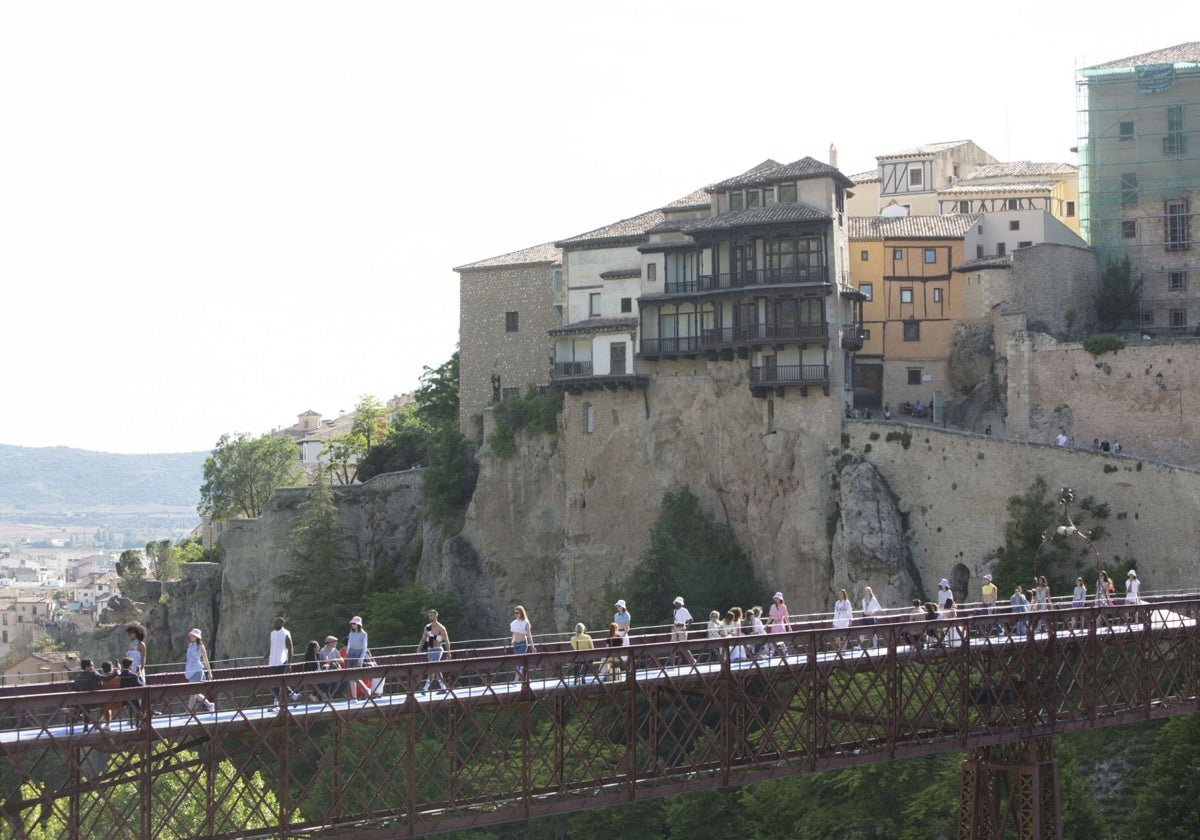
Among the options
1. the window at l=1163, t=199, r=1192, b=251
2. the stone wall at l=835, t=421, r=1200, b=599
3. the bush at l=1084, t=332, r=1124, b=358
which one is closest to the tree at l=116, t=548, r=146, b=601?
the stone wall at l=835, t=421, r=1200, b=599

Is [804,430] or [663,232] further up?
[663,232]

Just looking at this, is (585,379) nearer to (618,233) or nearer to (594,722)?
(618,233)

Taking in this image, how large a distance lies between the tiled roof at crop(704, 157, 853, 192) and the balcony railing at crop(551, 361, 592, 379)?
904 cm

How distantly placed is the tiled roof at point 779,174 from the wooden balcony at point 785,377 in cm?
739

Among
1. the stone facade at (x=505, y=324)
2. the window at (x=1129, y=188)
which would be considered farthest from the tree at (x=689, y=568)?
the window at (x=1129, y=188)

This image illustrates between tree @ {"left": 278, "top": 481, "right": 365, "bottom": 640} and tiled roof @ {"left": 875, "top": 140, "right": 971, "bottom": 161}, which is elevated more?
tiled roof @ {"left": 875, "top": 140, "right": 971, "bottom": 161}

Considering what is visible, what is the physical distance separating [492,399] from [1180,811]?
4282 cm

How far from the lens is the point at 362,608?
8462 cm

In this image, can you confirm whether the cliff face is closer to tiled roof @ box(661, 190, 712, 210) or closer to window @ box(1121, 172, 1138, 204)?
tiled roof @ box(661, 190, 712, 210)

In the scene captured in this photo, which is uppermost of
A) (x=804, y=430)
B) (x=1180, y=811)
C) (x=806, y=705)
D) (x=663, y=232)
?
(x=663, y=232)

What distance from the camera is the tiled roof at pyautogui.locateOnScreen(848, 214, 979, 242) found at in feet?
263

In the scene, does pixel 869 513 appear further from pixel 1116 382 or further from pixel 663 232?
pixel 663 232

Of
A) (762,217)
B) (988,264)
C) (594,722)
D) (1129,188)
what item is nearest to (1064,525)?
(988,264)

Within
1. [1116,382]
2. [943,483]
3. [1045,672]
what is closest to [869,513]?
[943,483]
